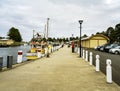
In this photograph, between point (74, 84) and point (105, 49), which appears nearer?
point (74, 84)

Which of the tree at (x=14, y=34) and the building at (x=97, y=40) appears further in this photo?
the tree at (x=14, y=34)

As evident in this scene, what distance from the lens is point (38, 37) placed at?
184ft

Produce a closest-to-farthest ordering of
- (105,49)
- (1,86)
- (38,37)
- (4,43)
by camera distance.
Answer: (1,86)
(105,49)
(38,37)
(4,43)

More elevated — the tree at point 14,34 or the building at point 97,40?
the tree at point 14,34

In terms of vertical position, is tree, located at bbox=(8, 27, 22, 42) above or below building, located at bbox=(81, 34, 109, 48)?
above

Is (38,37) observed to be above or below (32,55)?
above

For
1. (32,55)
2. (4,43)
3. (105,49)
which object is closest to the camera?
(32,55)

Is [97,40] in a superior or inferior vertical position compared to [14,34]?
inferior

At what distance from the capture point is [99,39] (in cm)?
6762

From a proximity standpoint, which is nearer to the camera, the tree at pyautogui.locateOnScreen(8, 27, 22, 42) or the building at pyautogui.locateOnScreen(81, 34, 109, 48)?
the building at pyautogui.locateOnScreen(81, 34, 109, 48)

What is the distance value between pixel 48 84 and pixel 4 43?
437 ft

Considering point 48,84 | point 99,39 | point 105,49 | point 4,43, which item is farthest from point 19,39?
point 48,84

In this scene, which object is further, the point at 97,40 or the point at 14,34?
the point at 14,34

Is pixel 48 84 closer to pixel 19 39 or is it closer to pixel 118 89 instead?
pixel 118 89
